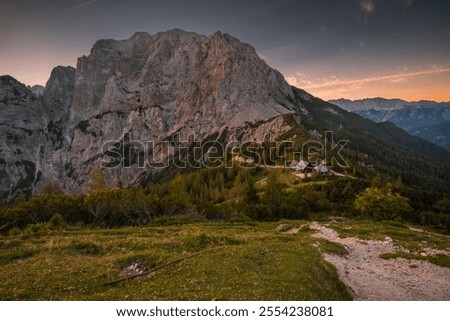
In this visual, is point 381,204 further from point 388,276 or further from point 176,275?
point 176,275

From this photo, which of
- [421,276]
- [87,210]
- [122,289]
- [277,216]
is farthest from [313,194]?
[122,289]

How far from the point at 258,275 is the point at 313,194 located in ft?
299

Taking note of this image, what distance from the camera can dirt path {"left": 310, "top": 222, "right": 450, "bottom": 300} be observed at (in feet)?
79.2

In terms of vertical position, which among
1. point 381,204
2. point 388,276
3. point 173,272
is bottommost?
point 381,204

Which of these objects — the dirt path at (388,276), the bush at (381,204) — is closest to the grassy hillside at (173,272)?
the dirt path at (388,276)

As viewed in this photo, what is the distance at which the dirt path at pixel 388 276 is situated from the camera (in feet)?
79.2

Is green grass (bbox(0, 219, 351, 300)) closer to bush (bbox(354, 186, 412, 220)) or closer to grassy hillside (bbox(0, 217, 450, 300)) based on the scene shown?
grassy hillside (bbox(0, 217, 450, 300))

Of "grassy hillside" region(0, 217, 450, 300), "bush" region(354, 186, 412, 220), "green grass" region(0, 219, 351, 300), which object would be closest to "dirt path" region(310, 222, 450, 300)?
"grassy hillside" region(0, 217, 450, 300)

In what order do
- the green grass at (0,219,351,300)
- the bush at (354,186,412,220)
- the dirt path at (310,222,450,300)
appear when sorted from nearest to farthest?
the green grass at (0,219,351,300) < the dirt path at (310,222,450,300) < the bush at (354,186,412,220)

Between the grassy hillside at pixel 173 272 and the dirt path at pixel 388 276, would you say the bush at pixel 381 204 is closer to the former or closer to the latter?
the dirt path at pixel 388 276

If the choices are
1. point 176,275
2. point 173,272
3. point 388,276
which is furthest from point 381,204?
point 176,275

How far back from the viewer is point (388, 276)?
28734 mm
